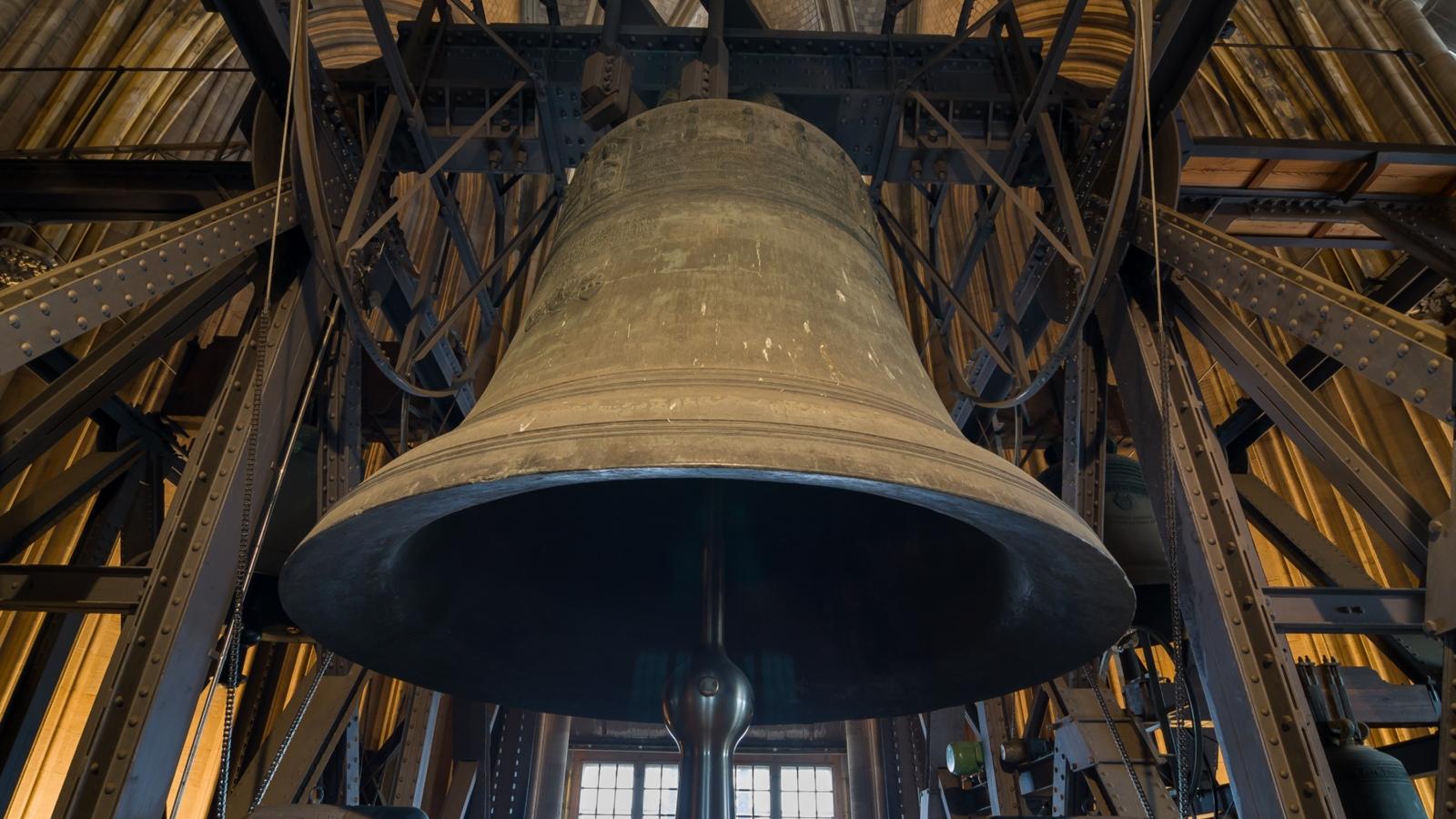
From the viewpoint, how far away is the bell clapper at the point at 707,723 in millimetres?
1934

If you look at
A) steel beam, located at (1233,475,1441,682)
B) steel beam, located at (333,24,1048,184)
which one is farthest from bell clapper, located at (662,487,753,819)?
steel beam, located at (1233,475,1441,682)

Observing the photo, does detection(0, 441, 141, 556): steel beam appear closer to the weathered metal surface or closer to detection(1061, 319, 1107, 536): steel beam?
the weathered metal surface

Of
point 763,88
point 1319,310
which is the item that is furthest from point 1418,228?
point 763,88

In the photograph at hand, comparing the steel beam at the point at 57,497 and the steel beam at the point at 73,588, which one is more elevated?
the steel beam at the point at 57,497

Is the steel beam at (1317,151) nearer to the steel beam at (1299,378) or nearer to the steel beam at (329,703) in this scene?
the steel beam at (1299,378)

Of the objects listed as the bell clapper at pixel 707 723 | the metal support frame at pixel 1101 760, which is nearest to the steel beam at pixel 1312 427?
the bell clapper at pixel 707 723

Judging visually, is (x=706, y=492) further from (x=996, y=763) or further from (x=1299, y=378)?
(x=996, y=763)

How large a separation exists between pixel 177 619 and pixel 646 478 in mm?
1547

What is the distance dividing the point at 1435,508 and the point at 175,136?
12805mm

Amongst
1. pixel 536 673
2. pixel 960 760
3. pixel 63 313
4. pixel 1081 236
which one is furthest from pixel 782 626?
pixel 960 760

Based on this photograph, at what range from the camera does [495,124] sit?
3.87 m

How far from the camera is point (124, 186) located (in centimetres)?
392

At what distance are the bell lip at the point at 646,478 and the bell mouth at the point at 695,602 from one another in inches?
0.4

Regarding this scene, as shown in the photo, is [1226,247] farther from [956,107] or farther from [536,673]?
[536,673]
